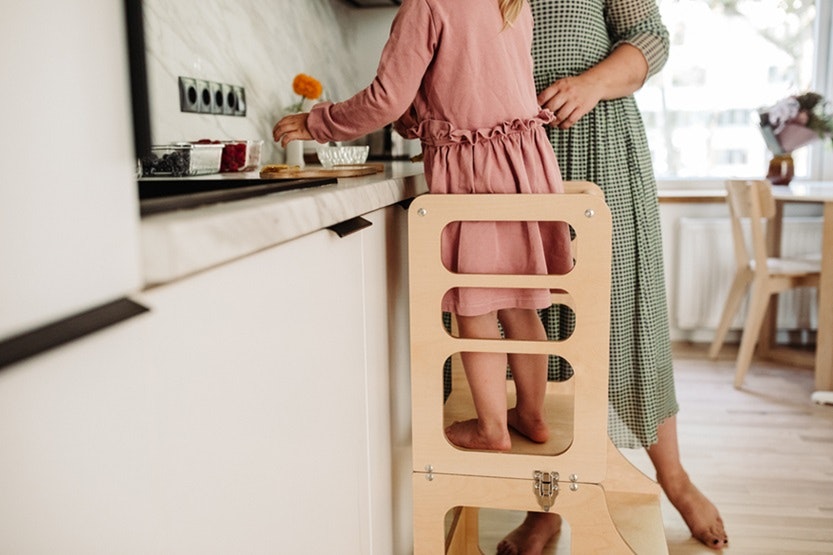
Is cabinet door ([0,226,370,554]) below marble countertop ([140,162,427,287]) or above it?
below

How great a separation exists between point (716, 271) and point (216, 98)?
8.50ft

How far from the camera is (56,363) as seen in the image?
39cm

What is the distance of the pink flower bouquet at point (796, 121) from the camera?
3.11 meters

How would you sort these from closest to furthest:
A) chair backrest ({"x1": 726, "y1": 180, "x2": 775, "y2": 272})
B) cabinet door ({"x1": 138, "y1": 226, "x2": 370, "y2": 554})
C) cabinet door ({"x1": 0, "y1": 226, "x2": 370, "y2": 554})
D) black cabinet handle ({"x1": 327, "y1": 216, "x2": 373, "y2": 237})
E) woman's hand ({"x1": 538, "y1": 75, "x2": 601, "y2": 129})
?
cabinet door ({"x1": 0, "y1": 226, "x2": 370, "y2": 554}), cabinet door ({"x1": 138, "y1": 226, "x2": 370, "y2": 554}), black cabinet handle ({"x1": 327, "y1": 216, "x2": 373, "y2": 237}), woman's hand ({"x1": 538, "y1": 75, "x2": 601, "y2": 129}), chair backrest ({"x1": 726, "y1": 180, "x2": 775, "y2": 272})

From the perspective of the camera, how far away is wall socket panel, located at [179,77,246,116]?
4.74 ft

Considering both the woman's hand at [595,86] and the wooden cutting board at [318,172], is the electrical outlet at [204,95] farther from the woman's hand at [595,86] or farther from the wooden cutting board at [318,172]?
the woman's hand at [595,86]

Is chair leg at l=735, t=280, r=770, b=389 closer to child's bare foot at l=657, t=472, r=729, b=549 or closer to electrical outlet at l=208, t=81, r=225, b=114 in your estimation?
child's bare foot at l=657, t=472, r=729, b=549

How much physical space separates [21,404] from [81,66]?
0.18m

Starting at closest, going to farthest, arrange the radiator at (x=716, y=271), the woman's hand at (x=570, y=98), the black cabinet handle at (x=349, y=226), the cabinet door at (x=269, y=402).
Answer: the cabinet door at (x=269, y=402) < the black cabinet handle at (x=349, y=226) < the woman's hand at (x=570, y=98) < the radiator at (x=716, y=271)

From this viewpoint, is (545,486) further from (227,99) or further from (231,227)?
(227,99)

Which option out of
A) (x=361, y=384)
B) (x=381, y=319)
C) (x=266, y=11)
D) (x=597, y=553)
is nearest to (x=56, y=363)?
(x=361, y=384)

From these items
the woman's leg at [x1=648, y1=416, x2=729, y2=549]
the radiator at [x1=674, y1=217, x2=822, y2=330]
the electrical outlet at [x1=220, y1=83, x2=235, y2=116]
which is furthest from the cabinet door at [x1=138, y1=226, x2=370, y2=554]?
the radiator at [x1=674, y1=217, x2=822, y2=330]

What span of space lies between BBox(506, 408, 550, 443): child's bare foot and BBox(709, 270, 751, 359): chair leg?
2.17 metres

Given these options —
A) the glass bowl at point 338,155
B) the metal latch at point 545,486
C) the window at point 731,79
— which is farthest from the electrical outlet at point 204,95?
the window at point 731,79
